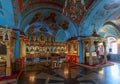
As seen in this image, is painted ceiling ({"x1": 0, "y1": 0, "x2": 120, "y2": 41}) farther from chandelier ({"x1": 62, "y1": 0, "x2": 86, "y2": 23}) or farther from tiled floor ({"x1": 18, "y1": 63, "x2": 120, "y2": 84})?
tiled floor ({"x1": 18, "y1": 63, "x2": 120, "y2": 84})

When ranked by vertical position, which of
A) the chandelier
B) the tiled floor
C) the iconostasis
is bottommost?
the tiled floor

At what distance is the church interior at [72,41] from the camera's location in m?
6.66

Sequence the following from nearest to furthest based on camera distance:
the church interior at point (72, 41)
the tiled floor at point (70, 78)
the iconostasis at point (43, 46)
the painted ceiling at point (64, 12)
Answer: the tiled floor at point (70, 78), the church interior at point (72, 41), the painted ceiling at point (64, 12), the iconostasis at point (43, 46)

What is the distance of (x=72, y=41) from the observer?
46.0ft

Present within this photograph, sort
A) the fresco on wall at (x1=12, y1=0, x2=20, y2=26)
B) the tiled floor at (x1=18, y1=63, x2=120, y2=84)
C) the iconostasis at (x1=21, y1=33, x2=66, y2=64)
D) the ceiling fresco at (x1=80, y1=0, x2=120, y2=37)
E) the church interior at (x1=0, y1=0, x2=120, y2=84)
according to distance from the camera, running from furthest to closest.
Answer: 1. the iconostasis at (x1=21, y1=33, x2=66, y2=64)
2. the ceiling fresco at (x1=80, y1=0, x2=120, y2=37)
3. the fresco on wall at (x1=12, y1=0, x2=20, y2=26)
4. the church interior at (x1=0, y1=0, x2=120, y2=84)
5. the tiled floor at (x1=18, y1=63, x2=120, y2=84)

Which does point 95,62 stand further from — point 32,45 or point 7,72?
point 32,45

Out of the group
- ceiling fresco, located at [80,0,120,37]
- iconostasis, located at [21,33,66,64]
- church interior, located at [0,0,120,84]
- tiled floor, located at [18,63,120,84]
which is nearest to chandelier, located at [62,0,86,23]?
church interior, located at [0,0,120,84]

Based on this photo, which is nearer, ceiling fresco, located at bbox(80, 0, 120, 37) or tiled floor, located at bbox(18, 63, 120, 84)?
tiled floor, located at bbox(18, 63, 120, 84)

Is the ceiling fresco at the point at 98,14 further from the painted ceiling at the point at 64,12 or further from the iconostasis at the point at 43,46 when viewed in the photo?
the iconostasis at the point at 43,46

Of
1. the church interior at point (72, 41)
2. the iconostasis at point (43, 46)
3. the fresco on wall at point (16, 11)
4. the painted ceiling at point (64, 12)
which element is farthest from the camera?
the iconostasis at point (43, 46)

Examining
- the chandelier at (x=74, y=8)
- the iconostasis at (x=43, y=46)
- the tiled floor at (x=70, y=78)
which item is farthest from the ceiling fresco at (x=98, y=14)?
the iconostasis at (x=43, y=46)

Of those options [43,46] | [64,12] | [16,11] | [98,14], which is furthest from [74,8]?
[43,46]

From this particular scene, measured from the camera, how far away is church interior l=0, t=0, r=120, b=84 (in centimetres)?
666

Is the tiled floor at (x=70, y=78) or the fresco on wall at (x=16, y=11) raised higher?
the fresco on wall at (x=16, y=11)
